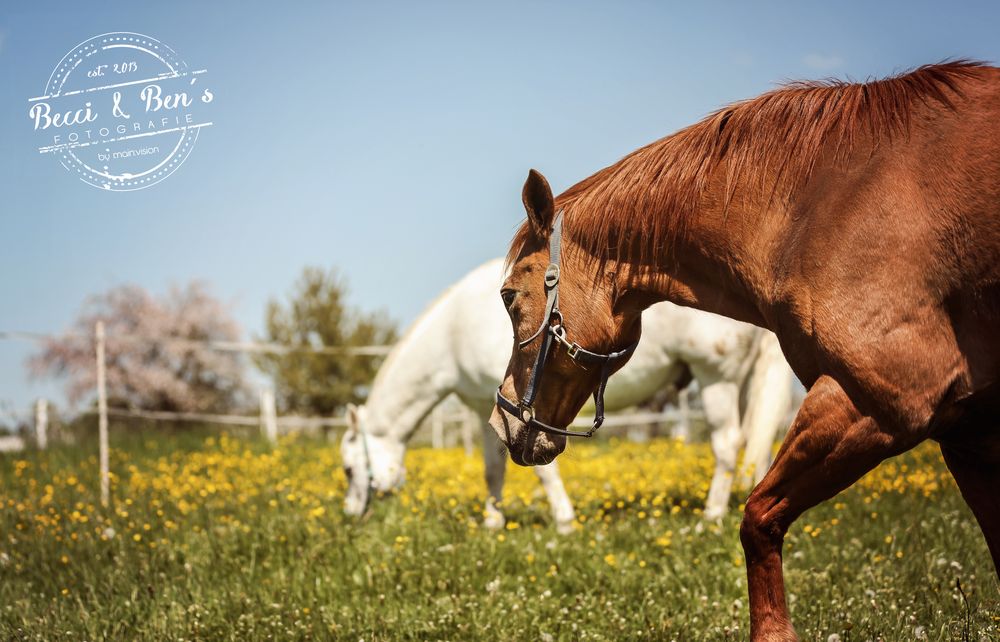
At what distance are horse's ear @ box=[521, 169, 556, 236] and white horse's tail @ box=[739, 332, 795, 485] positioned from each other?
3.96 m

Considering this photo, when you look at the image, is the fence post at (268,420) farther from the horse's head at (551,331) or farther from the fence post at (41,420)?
the horse's head at (551,331)

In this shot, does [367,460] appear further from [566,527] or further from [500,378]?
[566,527]

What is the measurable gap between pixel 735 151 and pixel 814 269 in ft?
1.82

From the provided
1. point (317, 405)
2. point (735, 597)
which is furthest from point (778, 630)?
point (317, 405)

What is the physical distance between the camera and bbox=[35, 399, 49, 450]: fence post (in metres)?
12.4

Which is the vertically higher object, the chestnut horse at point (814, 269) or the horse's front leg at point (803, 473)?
the chestnut horse at point (814, 269)

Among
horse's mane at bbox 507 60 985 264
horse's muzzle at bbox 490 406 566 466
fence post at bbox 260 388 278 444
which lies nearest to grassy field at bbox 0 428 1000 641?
horse's muzzle at bbox 490 406 566 466

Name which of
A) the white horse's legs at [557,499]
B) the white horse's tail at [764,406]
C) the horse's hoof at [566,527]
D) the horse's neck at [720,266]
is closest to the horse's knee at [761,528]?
the horse's neck at [720,266]

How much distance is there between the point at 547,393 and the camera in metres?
3.14

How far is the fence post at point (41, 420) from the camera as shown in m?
12.4

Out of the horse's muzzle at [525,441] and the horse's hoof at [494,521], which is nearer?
the horse's muzzle at [525,441]

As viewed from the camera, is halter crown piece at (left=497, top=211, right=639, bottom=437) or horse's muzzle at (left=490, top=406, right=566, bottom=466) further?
horse's muzzle at (left=490, top=406, right=566, bottom=466)

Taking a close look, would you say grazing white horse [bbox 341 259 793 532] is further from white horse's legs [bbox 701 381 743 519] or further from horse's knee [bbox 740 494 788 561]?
horse's knee [bbox 740 494 788 561]

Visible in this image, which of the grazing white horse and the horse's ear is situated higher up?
the horse's ear
